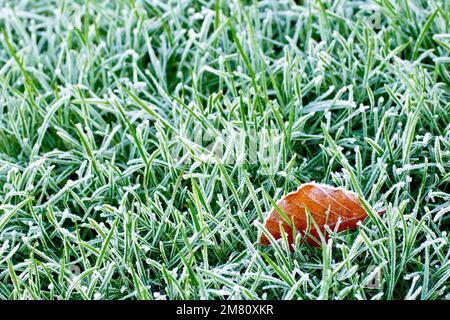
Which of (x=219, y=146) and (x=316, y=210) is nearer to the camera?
(x=316, y=210)
